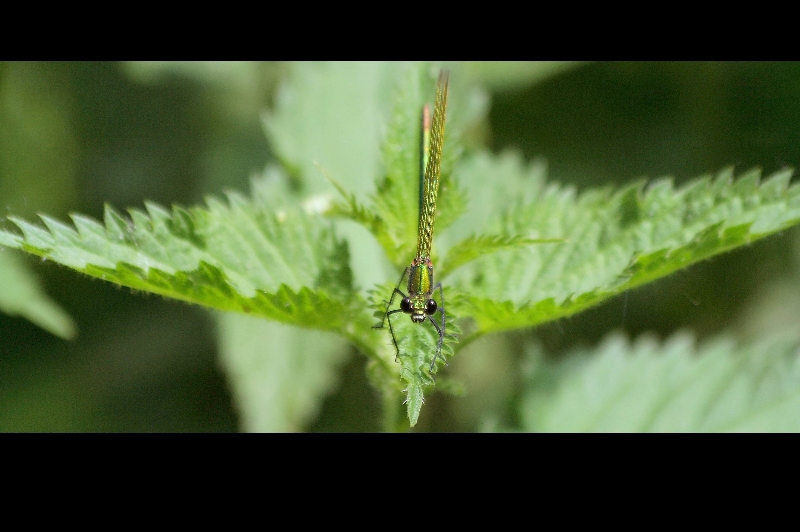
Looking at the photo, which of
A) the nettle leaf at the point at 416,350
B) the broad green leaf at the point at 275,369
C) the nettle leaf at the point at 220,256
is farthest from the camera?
the broad green leaf at the point at 275,369

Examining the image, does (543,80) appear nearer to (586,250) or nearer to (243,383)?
(586,250)

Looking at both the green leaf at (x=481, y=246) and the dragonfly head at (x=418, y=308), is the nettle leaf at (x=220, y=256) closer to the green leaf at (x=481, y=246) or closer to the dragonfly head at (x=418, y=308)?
the dragonfly head at (x=418, y=308)

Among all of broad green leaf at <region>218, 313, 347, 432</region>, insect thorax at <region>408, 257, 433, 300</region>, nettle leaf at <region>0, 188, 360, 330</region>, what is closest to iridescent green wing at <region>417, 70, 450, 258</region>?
insect thorax at <region>408, 257, 433, 300</region>

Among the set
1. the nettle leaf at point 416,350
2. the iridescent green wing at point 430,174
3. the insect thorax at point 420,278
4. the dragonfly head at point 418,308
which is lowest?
the nettle leaf at point 416,350

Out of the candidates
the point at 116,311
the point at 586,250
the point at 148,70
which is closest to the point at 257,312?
the point at 586,250

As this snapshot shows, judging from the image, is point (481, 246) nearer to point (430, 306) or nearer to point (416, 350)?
point (430, 306)

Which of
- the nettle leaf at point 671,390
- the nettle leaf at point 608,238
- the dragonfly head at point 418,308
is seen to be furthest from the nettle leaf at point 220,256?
the nettle leaf at point 671,390

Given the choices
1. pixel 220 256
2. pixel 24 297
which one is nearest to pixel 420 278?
pixel 220 256
